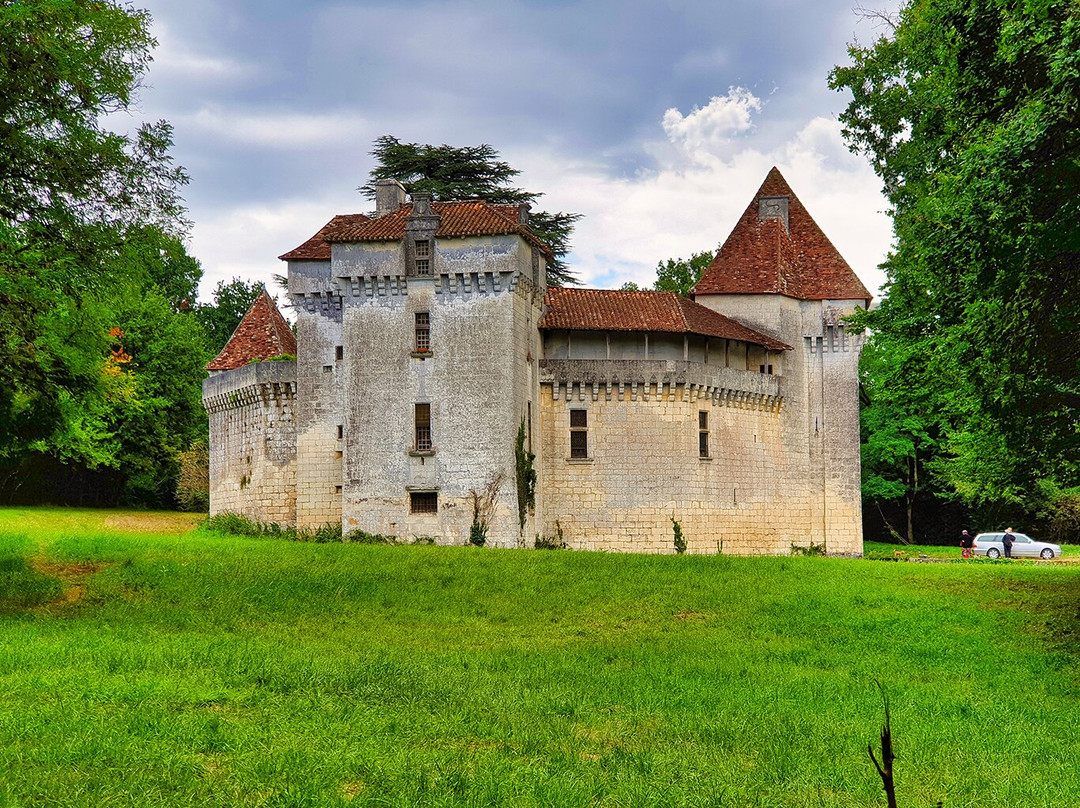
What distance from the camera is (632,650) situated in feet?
59.7

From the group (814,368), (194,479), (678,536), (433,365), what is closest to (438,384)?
(433,365)

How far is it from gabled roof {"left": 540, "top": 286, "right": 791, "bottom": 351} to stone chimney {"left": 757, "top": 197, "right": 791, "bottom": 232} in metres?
5.98

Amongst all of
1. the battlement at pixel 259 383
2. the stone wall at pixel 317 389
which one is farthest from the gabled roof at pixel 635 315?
the battlement at pixel 259 383

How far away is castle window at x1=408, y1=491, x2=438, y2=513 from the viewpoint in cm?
3406

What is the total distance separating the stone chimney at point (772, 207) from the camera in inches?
1753

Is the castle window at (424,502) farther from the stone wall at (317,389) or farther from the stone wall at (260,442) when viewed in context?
the stone wall at (260,442)

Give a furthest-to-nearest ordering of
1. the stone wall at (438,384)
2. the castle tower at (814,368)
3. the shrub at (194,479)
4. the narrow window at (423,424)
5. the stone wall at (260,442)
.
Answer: the shrub at (194,479) → the castle tower at (814,368) → the stone wall at (260,442) → the narrow window at (423,424) → the stone wall at (438,384)

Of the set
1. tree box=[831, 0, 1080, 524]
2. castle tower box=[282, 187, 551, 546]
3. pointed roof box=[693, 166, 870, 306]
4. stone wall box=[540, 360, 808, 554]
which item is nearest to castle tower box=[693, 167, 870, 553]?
pointed roof box=[693, 166, 870, 306]

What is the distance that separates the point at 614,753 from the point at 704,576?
15.2 metres

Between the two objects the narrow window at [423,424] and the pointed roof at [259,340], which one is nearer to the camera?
the narrow window at [423,424]

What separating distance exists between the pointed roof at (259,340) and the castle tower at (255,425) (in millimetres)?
39

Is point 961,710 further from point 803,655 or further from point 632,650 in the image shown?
point 632,650

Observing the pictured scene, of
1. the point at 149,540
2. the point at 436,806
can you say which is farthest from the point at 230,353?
the point at 436,806

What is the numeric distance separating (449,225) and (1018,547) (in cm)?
2779
